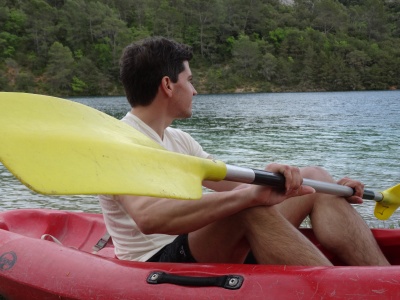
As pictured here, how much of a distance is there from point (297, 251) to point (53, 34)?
89090 mm

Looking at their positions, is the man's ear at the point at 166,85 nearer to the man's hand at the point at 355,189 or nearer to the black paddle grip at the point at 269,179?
the black paddle grip at the point at 269,179

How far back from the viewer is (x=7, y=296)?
10.7ft

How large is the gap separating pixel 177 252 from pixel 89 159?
0.66 meters

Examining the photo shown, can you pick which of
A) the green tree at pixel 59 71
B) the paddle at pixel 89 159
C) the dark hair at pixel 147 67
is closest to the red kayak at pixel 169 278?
the paddle at pixel 89 159

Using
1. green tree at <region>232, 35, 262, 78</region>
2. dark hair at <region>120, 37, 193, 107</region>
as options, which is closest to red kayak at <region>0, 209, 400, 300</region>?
dark hair at <region>120, 37, 193, 107</region>

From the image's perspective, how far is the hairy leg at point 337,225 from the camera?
9.97 ft

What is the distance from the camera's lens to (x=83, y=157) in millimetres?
2492

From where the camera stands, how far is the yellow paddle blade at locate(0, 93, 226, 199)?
2295 mm

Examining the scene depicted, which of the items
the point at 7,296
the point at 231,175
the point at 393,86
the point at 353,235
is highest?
the point at 231,175

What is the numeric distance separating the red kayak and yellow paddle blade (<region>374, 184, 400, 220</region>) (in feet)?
2.07

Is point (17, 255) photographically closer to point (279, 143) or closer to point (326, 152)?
point (326, 152)

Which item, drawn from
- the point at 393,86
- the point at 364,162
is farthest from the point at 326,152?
the point at 393,86

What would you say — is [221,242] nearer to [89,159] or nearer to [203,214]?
[203,214]

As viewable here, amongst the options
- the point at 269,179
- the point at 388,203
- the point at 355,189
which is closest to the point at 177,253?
the point at 269,179
